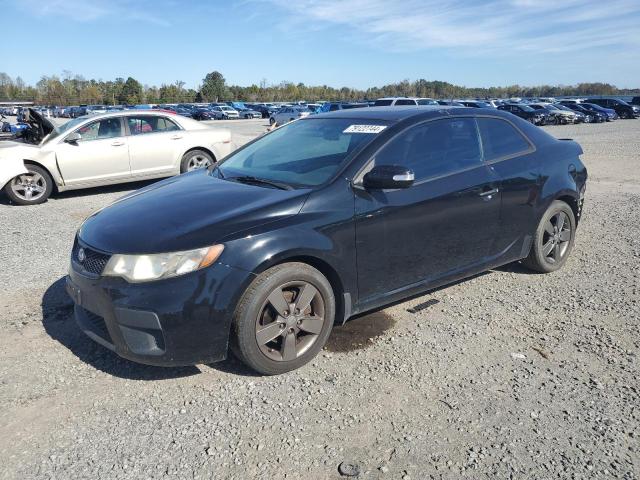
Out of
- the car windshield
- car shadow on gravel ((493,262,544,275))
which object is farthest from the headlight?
car shadow on gravel ((493,262,544,275))

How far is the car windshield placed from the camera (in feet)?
12.2

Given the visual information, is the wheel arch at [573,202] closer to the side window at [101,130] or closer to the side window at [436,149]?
the side window at [436,149]

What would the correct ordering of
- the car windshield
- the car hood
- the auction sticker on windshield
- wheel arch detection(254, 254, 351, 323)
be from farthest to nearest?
the auction sticker on windshield
the car windshield
wheel arch detection(254, 254, 351, 323)
the car hood

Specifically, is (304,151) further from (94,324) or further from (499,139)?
(94,324)

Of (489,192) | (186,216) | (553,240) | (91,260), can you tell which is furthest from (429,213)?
(91,260)

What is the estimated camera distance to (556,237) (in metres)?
5.01

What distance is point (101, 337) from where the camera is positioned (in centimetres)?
322

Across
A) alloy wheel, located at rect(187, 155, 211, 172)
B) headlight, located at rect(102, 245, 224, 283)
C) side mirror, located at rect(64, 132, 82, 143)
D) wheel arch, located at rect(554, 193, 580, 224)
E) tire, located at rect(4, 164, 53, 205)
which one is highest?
side mirror, located at rect(64, 132, 82, 143)

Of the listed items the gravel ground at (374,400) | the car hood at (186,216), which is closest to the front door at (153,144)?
the gravel ground at (374,400)

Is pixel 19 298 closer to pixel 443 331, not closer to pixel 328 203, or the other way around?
pixel 328 203

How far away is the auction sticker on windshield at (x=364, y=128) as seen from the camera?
386 cm

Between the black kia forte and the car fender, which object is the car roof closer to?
the black kia forte

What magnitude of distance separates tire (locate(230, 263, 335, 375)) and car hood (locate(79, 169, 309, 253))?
363 mm

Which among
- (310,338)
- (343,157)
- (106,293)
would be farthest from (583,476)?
(106,293)
